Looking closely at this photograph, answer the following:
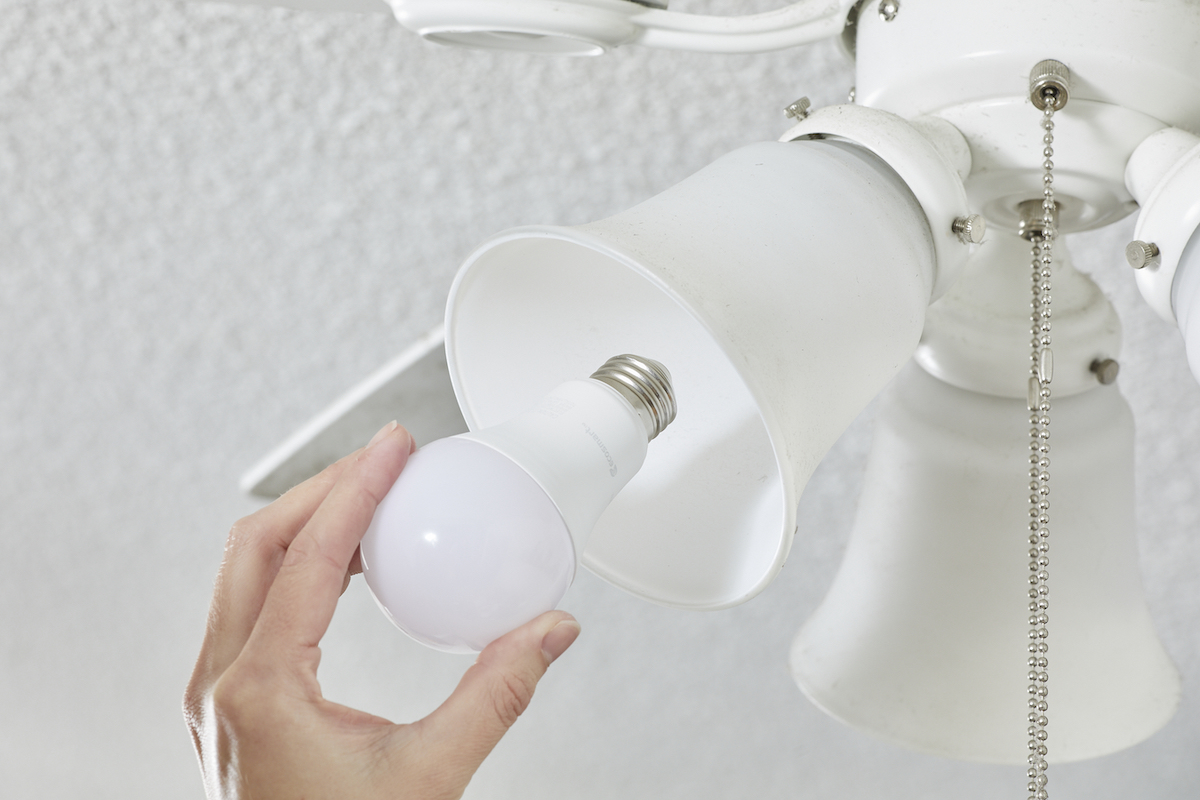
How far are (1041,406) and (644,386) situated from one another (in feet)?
0.51

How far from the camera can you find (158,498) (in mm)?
1074

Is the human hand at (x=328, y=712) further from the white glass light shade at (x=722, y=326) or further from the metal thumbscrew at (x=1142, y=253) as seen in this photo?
the metal thumbscrew at (x=1142, y=253)

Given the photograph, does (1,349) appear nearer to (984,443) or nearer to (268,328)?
(268,328)

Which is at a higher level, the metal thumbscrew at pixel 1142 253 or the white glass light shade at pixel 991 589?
the metal thumbscrew at pixel 1142 253

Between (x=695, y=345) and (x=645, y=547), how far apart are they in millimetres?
87

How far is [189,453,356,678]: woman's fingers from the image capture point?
0.41 m

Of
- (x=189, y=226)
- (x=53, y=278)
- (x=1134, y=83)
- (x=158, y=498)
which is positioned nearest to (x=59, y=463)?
(x=158, y=498)

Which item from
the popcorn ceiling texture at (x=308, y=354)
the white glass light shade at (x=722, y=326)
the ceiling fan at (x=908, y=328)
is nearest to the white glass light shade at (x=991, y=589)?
the ceiling fan at (x=908, y=328)

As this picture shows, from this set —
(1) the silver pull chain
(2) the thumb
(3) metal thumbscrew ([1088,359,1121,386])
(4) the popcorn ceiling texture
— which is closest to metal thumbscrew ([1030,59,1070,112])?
(1) the silver pull chain

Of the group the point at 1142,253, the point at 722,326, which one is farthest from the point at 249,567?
the point at 1142,253

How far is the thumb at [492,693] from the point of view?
33cm

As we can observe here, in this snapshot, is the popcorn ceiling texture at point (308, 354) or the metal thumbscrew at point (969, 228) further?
the popcorn ceiling texture at point (308, 354)

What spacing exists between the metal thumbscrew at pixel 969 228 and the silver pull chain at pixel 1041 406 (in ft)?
0.09

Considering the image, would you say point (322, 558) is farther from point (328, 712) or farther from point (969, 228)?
point (969, 228)
